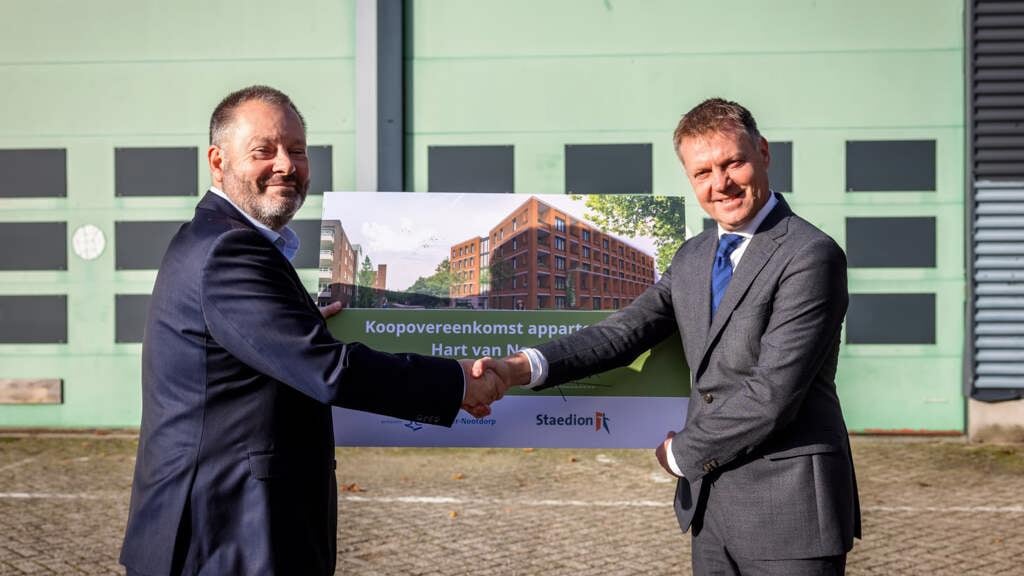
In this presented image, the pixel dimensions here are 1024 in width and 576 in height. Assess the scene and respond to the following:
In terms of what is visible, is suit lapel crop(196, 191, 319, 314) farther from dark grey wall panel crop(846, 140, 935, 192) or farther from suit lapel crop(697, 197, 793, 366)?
dark grey wall panel crop(846, 140, 935, 192)

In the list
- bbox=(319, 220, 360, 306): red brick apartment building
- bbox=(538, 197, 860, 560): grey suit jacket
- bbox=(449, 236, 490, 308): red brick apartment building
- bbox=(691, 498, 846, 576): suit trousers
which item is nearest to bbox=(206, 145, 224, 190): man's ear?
bbox=(319, 220, 360, 306): red brick apartment building

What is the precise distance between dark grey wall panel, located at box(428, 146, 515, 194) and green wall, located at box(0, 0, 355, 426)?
0.85m

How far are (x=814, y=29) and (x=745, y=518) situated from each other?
6888mm

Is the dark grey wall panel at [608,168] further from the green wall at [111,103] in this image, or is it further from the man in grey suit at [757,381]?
the man in grey suit at [757,381]

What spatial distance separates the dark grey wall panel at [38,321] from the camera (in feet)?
29.5

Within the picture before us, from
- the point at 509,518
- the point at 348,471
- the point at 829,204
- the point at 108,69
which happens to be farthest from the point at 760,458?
the point at 108,69

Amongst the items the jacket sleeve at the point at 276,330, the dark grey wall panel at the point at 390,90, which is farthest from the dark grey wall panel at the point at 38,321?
the jacket sleeve at the point at 276,330

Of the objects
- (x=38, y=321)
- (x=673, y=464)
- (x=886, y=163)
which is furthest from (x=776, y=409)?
(x=38, y=321)

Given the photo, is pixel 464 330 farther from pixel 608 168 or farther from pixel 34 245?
pixel 34 245

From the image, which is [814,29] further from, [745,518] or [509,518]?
→ [745,518]

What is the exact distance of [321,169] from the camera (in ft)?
28.7

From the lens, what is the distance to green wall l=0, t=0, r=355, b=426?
8.77m

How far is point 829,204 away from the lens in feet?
28.2

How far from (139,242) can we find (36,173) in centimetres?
116
